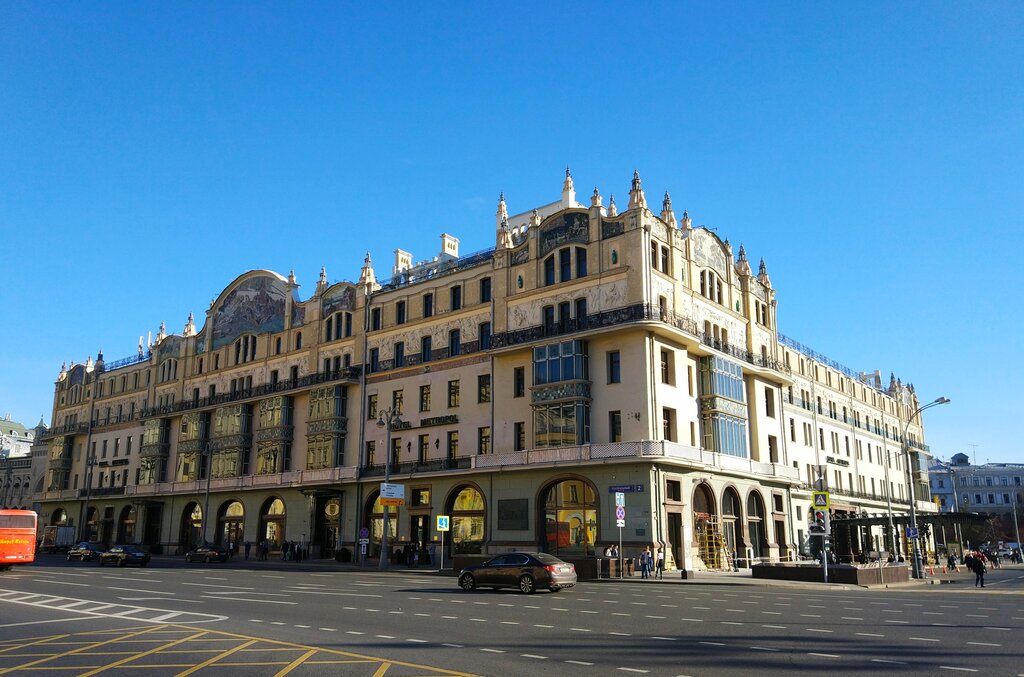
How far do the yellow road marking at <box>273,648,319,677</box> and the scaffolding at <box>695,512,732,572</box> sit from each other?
3356 cm

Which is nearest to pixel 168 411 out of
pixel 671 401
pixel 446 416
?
pixel 446 416

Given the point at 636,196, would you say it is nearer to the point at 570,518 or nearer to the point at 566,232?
the point at 566,232

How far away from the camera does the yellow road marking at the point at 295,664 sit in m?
11.2

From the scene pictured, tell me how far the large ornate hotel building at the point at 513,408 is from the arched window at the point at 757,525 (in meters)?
0.16

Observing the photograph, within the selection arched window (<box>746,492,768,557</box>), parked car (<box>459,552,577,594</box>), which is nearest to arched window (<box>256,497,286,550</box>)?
arched window (<box>746,492,768,557</box>)

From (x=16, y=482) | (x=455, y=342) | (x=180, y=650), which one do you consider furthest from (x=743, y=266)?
(x=16, y=482)

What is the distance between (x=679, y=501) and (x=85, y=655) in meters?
33.6

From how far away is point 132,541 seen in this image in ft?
238

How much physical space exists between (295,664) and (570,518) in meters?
32.2

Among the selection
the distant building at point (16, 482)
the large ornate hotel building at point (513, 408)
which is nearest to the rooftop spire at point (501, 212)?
the large ornate hotel building at point (513, 408)

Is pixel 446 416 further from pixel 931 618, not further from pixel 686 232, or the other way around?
pixel 931 618

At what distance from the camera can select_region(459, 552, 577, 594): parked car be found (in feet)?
84.3

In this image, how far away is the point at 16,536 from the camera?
118 ft

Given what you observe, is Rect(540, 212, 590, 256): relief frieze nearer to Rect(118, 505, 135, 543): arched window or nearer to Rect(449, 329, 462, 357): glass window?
Rect(449, 329, 462, 357): glass window
